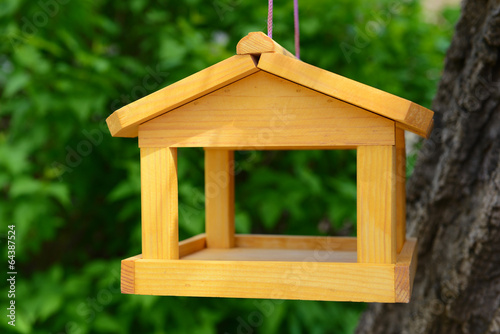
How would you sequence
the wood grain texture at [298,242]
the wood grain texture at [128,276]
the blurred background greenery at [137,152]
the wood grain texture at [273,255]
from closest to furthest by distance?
the wood grain texture at [128,276] < the wood grain texture at [273,255] < the wood grain texture at [298,242] < the blurred background greenery at [137,152]

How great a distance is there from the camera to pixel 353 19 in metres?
2.20

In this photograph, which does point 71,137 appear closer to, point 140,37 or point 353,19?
point 140,37

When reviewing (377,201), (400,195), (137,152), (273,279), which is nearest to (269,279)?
(273,279)

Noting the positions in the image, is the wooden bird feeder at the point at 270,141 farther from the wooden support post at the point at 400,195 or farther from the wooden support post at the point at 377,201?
the wooden support post at the point at 400,195

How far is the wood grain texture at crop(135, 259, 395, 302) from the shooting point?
0.90 meters

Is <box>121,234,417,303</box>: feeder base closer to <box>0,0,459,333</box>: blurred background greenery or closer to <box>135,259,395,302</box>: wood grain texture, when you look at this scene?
<box>135,259,395,302</box>: wood grain texture

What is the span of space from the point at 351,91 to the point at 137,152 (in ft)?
4.72

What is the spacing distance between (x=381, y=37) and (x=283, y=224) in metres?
0.91

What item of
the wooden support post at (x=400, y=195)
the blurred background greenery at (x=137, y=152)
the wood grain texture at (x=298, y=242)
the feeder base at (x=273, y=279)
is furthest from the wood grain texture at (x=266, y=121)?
the blurred background greenery at (x=137, y=152)

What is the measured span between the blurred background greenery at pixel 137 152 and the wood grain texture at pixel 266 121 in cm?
103

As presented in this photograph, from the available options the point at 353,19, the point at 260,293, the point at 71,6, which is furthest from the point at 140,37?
the point at 260,293

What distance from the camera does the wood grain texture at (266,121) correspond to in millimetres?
905

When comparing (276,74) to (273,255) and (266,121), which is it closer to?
(266,121)

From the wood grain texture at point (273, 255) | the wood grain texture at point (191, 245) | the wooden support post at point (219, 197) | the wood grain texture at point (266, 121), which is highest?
the wood grain texture at point (266, 121)
